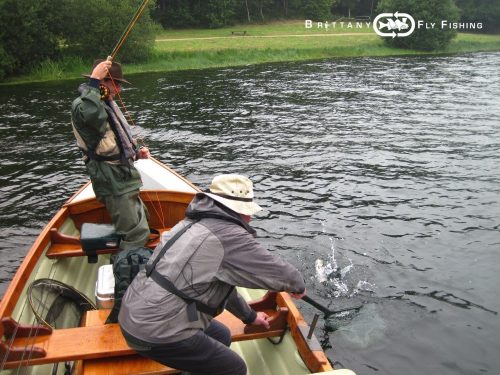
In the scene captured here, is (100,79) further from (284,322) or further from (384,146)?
(384,146)

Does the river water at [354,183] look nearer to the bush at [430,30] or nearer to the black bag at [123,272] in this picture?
the black bag at [123,272]

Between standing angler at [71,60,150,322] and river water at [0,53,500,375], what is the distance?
3359 mm

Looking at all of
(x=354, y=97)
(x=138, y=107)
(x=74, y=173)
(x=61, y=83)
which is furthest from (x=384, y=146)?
(x=61, y=83)

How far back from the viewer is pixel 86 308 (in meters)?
6.31

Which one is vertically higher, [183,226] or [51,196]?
[183,226]

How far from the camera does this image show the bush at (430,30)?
46.4 m

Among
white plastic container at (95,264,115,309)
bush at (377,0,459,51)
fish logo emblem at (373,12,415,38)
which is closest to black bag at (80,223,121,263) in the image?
white plastic container at (95,264,115,309)

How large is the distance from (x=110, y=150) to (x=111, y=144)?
0.27ft

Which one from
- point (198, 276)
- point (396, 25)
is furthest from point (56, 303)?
point (396, 25)

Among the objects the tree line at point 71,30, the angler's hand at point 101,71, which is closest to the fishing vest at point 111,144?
the angler's hand at point 101,71

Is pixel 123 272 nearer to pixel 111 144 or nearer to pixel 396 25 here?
pixel 111 144

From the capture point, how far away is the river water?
304 inches

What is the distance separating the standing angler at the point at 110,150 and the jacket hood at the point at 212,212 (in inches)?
102

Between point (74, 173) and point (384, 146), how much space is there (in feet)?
33.8
